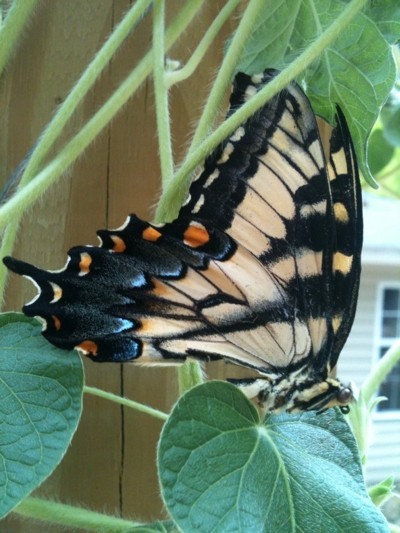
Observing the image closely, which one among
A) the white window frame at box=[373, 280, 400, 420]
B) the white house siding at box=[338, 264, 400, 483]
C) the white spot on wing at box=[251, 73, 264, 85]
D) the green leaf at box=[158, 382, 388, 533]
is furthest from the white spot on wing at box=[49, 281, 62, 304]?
the white window frame at box=[373, 280, 400, 420]

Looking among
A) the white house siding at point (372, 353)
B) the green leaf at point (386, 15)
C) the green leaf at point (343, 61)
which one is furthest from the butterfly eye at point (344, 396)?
the white house siding at point (372, 353)

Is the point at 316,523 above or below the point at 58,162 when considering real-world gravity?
below

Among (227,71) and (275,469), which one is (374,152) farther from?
(275,469)

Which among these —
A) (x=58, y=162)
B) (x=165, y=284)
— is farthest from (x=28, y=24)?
(x=165, y=284)

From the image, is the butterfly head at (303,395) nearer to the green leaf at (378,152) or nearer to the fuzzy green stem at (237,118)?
the fuzzy green stem at (237,118)

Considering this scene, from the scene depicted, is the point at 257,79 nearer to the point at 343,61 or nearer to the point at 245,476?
the point at 343,61

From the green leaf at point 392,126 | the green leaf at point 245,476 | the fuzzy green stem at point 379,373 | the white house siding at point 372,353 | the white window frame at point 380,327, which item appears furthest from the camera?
the white window frame at point 380,327

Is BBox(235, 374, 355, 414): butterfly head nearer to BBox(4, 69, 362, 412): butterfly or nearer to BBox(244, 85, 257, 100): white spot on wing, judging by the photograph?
BBox(4, 69, 362, 412): butterfly
